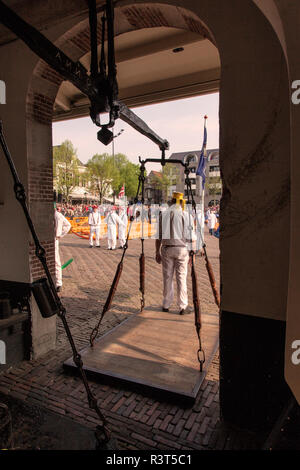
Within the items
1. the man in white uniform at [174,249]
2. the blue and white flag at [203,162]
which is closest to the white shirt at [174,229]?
the man in white uniform at [174,249]

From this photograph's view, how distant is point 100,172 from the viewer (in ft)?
166

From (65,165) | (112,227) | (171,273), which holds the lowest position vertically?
(171,273)

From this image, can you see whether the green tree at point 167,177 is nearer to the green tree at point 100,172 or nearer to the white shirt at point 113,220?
the green tree at point 100,172

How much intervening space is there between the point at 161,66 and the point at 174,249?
11.5 feet

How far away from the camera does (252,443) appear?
2.41m

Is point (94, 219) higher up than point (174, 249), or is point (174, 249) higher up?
point (94, 219)

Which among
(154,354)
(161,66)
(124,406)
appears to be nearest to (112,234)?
(161,66)

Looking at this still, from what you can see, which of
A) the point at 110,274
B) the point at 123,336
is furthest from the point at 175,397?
the point at 110,274

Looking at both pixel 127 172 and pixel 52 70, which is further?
pixel 127 172

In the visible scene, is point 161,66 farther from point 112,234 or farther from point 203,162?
point 112,234

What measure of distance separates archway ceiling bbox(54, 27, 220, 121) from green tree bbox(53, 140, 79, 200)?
1398 inches

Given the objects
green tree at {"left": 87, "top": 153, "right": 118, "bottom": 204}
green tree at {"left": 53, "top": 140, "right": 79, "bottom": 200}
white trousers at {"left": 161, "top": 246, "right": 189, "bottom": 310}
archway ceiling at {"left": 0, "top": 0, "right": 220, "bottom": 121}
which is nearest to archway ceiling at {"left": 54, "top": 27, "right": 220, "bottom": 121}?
archway ceiling at {"left": 0, "top": 0, "right": 220, "bottom": 121}

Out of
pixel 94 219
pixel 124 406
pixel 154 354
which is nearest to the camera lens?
pixel 124 406

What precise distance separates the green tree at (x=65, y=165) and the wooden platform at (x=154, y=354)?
38594mm
